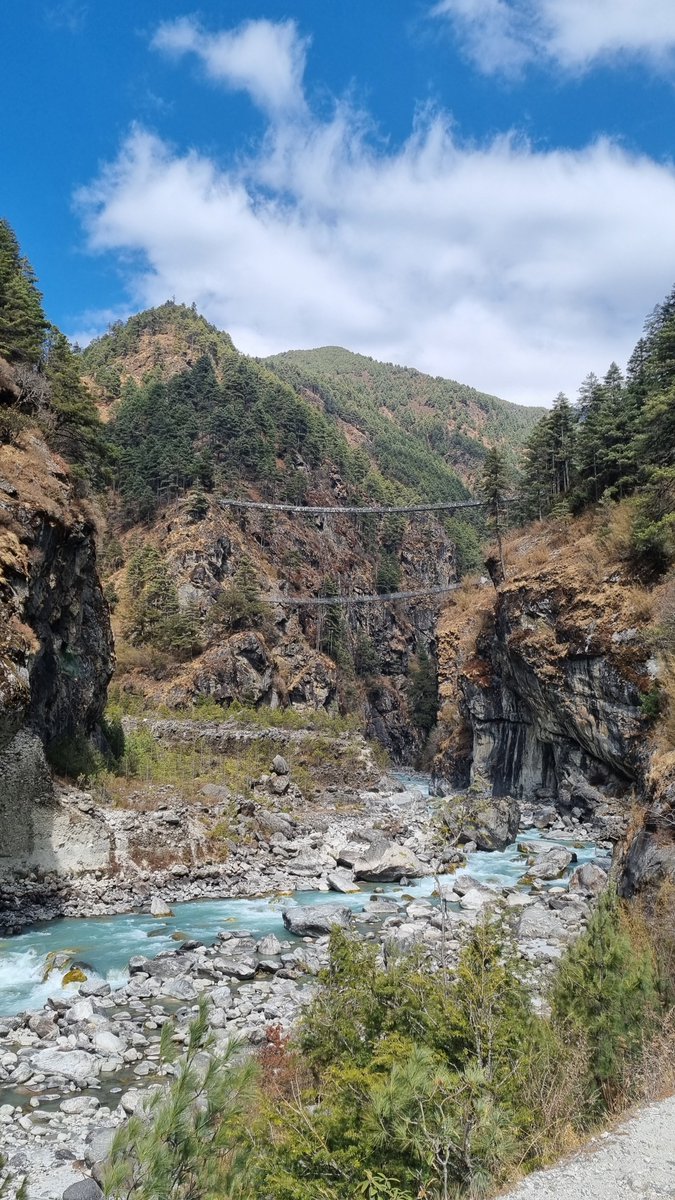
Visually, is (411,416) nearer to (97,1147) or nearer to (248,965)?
(248,965)

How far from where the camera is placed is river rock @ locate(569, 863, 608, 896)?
18484mm

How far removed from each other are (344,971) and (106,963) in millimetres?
9243

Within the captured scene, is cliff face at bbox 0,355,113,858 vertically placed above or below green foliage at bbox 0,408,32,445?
below

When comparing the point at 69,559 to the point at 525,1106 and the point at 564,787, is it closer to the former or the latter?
the point at 525,1106

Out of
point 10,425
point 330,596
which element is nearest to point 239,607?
point 330,596

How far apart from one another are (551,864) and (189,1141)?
1953cm

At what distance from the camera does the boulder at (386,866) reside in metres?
21.5

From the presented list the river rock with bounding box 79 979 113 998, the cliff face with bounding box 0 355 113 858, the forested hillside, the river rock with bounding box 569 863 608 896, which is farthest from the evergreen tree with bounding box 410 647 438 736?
the river rock with bounding box 79 979 113 998

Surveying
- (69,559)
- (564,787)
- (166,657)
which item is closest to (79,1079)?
(69,559)

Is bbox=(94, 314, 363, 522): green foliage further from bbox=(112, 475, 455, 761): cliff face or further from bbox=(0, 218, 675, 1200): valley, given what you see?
bbox=(112, 475, 455, 761): cliff face

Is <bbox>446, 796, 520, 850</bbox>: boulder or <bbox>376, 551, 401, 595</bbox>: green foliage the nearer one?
<bbox>446, 796, 520, 850</bbox>: boulder

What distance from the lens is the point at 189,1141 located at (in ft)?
13.2

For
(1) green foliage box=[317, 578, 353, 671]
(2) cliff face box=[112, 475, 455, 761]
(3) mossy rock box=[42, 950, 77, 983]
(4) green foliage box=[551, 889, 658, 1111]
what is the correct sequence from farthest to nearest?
(1) green foliage box=[317, 578, 353, 671] → (2) cliff face box=[112, 475, 455, 761] → (3) mossy rock box=[42, 950, 77, 983] → (4) green foliage box=[551, 889, 658, 1111]

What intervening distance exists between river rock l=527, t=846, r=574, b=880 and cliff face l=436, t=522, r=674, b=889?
3.17 meters
